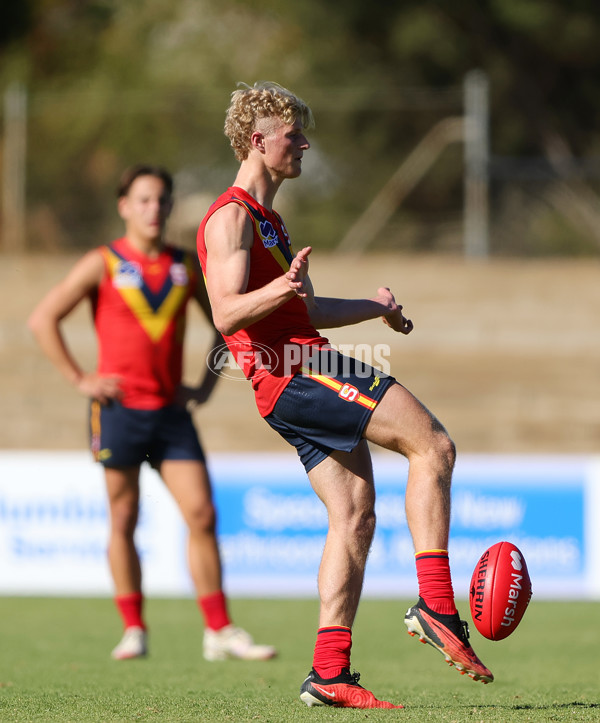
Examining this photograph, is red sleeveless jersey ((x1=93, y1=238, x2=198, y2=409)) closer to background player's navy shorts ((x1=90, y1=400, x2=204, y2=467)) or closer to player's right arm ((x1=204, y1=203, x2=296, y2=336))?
background player's navy shorts ((x1=90, y1=400, x2=204, y2=467))

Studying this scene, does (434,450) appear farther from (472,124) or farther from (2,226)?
(2,226)

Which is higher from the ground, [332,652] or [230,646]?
[332,652]

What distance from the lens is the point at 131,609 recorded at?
6.48 m

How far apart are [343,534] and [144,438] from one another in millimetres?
2306

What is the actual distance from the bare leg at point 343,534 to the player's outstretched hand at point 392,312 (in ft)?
1.46

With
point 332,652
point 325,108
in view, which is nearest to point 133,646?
point 332,652

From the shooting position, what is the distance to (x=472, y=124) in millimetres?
17875

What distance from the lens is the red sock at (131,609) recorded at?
21.3ft

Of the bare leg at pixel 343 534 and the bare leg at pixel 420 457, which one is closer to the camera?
the bare leg at pixel 420 457

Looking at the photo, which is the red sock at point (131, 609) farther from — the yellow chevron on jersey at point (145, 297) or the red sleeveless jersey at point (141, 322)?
the yellow chevron on jersey at point (145, 297)

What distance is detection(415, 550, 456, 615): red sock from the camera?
403 centimetres

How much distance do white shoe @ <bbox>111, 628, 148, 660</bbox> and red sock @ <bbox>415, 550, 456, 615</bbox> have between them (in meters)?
2.77

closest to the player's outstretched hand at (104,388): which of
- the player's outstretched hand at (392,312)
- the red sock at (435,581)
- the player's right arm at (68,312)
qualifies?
the player's right arm at (68,312)

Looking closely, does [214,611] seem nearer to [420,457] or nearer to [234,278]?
[420,457]
